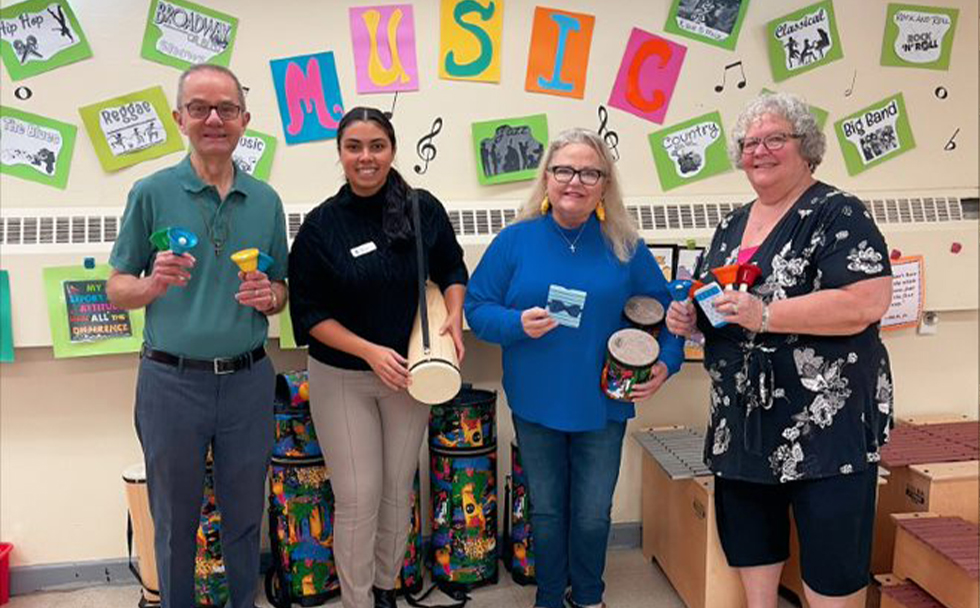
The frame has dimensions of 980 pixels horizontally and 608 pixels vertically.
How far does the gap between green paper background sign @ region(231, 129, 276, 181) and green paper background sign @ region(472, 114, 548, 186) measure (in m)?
0.70

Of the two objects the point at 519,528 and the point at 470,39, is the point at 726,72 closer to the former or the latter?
the point at 470,39

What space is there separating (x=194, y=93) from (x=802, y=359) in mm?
1495

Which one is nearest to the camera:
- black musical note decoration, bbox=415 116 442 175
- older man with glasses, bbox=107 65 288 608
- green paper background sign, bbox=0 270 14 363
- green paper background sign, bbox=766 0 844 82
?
older man with glasses, bbox=107 65 288 608

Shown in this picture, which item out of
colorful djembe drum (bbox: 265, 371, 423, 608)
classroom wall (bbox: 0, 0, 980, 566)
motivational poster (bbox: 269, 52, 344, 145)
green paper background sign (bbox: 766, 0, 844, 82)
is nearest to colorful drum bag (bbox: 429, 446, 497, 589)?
colorful djembe drum (bbox: 265, 371, 423, 608)

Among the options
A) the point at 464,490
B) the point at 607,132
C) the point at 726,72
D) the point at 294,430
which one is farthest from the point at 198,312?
the point at 726,72

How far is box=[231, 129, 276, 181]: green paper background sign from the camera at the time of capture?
230 centimetres

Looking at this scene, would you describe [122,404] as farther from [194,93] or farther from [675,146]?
[675,146]

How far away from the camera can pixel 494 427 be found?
2299 millimetres

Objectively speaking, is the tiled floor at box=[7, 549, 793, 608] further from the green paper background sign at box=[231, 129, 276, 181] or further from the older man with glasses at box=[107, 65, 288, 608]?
the green paper background sign at box=[231, 129, 276, 181]

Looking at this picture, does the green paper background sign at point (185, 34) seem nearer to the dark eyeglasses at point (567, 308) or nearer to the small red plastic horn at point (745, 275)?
the dark eyeglasses at point (567, 308)

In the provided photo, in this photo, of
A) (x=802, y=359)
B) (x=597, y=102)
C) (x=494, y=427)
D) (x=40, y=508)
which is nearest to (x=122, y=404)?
(x=40, y=508)

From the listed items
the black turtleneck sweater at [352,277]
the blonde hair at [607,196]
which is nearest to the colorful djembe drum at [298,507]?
the black turtleneck sweater at [352,277]

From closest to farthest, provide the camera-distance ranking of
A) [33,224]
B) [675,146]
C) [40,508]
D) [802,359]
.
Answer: [802,359] → [33,224] → [40,508] → [675,146]

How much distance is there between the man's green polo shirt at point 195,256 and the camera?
5.23ft
